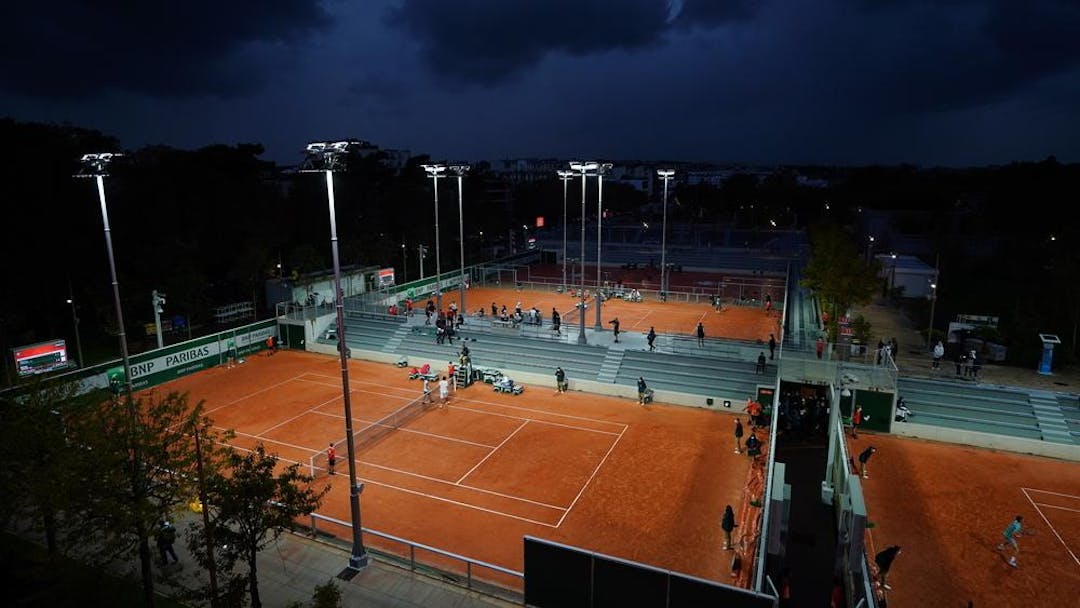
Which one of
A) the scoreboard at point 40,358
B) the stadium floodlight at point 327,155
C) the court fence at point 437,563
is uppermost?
the stadium floodlight at point 327,155

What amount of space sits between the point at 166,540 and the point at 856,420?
75.3 ft

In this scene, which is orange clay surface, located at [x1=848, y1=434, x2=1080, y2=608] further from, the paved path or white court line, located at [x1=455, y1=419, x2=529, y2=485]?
white court line, located at [x1=455, y1=419, x2=529, y2=485]

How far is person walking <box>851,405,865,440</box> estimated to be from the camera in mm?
24000

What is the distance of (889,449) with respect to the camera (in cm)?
2291

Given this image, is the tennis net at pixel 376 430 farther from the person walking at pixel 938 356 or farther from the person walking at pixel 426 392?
the person walking at pixel 938 356

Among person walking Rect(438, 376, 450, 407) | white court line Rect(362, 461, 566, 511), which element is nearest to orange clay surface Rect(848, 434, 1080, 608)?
white court line Rect(362, 461, 566, 511)

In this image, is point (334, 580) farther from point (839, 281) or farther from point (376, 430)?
point (839, 281)

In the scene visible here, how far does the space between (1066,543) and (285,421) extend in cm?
2625

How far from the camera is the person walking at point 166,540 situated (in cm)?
1195

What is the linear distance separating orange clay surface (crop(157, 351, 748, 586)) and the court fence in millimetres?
182

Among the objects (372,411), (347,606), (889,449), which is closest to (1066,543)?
(889,449)

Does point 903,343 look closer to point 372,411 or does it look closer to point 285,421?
point 372,411

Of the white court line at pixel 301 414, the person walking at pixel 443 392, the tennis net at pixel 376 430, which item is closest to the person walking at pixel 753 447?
the person walking at pixel 443 392

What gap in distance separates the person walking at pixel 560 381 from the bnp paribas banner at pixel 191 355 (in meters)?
18.6
